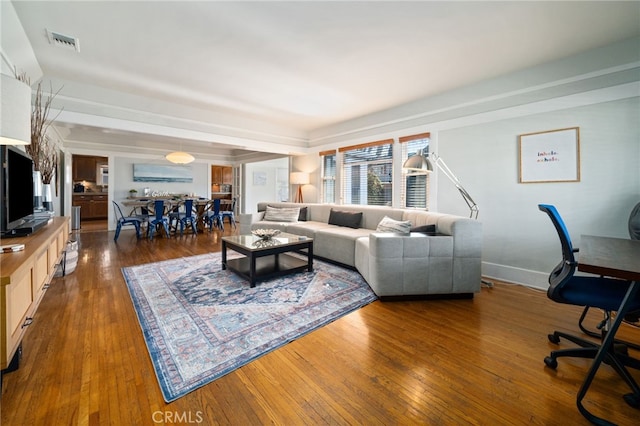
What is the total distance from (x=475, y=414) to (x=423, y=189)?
3.58 meters

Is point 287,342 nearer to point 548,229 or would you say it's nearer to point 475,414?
point 475,414

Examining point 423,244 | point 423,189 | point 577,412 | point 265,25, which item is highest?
point 265,25

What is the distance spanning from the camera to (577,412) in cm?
141

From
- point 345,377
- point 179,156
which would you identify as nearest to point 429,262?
point 345,377

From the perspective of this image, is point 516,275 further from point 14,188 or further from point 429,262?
point 14,188

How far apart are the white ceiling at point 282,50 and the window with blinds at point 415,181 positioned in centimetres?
67

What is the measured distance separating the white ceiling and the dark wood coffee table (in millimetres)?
2213

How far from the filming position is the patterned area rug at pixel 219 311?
1.76m

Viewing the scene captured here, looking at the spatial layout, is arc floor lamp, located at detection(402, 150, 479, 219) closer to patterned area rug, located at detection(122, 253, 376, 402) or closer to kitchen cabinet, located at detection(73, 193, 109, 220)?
patterned area rug, located at detection(122, 253, 376, 402)

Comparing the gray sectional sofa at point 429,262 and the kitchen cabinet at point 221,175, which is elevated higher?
the kitchen cabinet at point 221,175

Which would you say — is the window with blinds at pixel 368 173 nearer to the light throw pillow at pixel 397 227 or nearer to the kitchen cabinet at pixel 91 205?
the light throw pillow at pixel 397 227

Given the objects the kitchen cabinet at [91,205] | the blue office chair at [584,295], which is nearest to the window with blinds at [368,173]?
the blue office chair at [584,295]

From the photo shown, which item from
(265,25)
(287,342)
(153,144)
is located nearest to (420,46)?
(265,25)

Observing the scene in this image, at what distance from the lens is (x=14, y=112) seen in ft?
4.96
